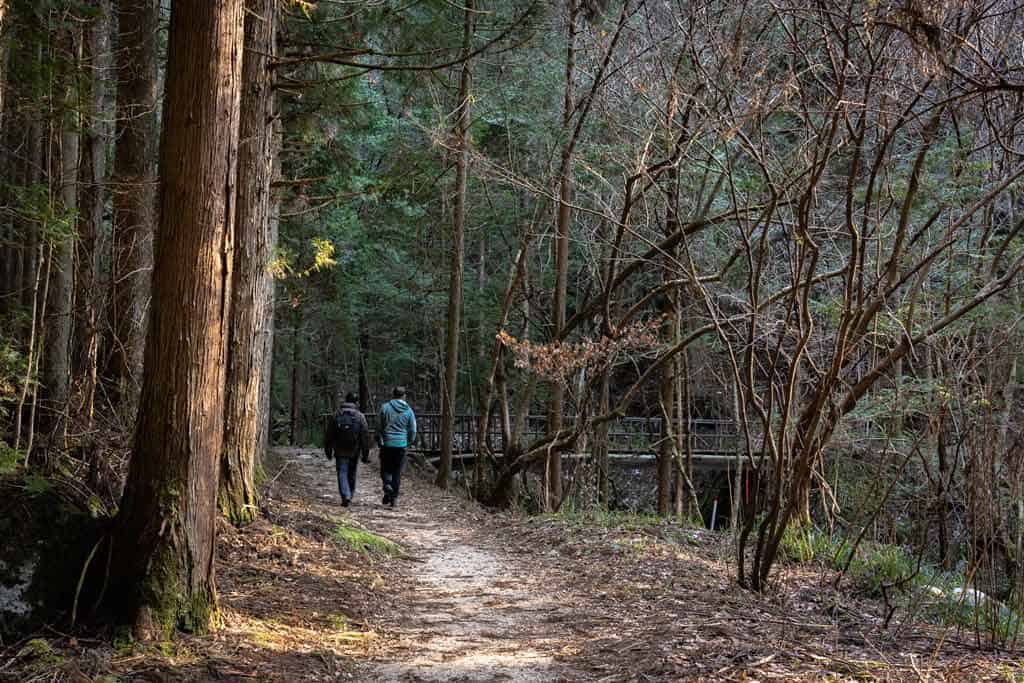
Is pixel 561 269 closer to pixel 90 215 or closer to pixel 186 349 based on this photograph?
pixel 90 215

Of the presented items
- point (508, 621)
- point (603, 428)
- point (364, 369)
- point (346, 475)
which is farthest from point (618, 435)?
point (508, 621)

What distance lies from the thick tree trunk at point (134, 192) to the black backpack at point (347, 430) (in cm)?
351

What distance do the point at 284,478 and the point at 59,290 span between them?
6978 millimetres

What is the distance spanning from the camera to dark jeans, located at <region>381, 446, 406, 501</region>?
43.8ft

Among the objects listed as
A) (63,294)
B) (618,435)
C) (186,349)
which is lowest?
(618,435)

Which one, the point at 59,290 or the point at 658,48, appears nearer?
the point at 59,290

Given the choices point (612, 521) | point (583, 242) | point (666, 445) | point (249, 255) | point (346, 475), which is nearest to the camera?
point (249, 255)

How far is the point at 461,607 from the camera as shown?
7.14 m

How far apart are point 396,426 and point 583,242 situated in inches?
179

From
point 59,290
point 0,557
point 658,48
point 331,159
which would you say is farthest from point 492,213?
point 0,557

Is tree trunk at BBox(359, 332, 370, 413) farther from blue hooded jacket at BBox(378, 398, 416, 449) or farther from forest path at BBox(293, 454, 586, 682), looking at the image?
forest path at BBox(293, 454, 586, 682)

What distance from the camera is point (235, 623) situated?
216 inches

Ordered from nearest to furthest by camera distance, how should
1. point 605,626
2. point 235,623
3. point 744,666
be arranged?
A: point 744,666 < point 235,623 < point 605,626

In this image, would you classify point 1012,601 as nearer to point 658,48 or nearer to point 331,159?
point 658,48
